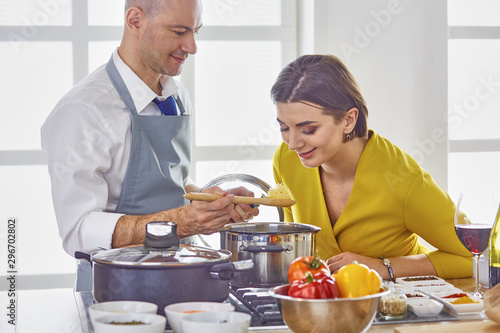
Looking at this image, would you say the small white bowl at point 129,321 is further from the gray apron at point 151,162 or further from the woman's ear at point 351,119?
the woman's ear at point 351,119

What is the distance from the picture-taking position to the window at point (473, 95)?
3.92 metres

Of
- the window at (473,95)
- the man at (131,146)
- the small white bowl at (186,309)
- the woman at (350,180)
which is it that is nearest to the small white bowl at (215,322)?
the small white bowl at (186,309)

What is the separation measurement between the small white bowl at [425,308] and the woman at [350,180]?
0.61 m

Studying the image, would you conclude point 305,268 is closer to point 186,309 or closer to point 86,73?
point 186,309

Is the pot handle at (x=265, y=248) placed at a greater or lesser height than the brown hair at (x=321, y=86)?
lesser

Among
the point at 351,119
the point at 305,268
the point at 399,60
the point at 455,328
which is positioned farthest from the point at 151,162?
the point at 399,60

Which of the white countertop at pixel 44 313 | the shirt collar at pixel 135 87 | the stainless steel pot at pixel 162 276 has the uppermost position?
the shirt collar at pixel 135 87

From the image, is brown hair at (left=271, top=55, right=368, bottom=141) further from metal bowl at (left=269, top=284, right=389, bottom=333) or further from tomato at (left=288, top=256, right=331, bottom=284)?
metal bowl at (left=269, top=284, right=389, bottom=333)

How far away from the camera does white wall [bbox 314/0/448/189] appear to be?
3.55 metres

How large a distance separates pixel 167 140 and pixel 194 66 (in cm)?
134

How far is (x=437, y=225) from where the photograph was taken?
2.24 meters

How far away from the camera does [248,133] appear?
3.75 meters

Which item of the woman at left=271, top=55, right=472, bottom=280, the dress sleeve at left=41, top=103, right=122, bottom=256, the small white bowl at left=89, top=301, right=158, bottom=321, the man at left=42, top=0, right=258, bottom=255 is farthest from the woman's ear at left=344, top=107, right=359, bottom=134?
the small white bowl at left=89, top=301, right=158, bottom=321

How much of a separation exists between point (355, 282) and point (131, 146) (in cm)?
128
